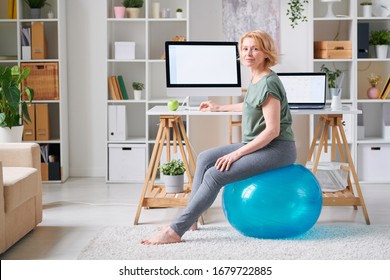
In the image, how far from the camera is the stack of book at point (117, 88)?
6215 mm

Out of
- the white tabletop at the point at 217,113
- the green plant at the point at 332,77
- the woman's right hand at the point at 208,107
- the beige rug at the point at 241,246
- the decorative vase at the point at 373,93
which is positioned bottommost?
the beige rug at the point at 241,246

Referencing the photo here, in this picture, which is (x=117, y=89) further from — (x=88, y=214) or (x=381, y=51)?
(x=381, y=51)

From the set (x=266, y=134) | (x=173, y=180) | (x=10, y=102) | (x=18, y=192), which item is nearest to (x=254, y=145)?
(x=266, y=134)

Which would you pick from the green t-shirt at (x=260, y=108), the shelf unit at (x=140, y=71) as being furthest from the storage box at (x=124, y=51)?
the green t-shirt at (x=260, y=108)

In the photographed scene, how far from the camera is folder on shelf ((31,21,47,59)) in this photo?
20.2 ft

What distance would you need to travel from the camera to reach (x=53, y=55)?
6465 millimetres

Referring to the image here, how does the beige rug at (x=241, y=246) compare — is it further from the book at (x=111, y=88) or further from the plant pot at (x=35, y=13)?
the plant pot at (x=35, y=13)

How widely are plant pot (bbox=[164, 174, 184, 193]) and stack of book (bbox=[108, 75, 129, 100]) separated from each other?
1.52m

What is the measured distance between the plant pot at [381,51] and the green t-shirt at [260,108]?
2.23 meters

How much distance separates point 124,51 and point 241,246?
275 centimetres

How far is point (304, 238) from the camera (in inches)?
165

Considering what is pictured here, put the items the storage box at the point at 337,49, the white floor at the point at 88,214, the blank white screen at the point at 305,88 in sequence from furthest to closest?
the storage box at the point at 337,49 → the blank white screen at the point at 305,88 → the white floor at the point at 88,214
